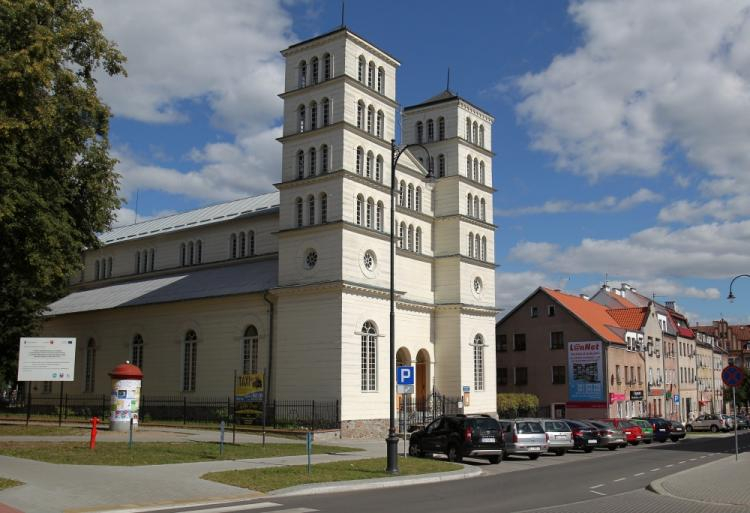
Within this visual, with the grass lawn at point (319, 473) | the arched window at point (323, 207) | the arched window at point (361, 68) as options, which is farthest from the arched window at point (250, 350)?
the grass lawn at point (319, 473)

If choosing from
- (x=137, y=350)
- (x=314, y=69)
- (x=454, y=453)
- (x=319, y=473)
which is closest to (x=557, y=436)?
(x=454, y=453)

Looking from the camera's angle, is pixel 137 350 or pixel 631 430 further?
pixel 137 350

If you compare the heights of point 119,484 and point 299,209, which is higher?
point 299,209

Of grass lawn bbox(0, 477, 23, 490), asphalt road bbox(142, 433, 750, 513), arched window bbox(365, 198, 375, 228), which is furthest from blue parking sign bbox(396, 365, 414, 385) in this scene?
arched window bbox(365, 198, 375, 228)

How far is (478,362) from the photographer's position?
47.4 m

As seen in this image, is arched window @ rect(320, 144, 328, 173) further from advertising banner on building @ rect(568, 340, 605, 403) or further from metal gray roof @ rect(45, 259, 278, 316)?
advertising banner on building @ rect(568, 340, 605, 403)

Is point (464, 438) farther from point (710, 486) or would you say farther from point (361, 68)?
point (361, 68)

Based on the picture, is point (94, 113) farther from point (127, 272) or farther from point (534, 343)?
point (534, 343)

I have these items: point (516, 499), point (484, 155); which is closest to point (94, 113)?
point (516, 499)

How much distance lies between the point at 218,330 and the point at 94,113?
1801 centimetres

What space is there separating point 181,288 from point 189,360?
523 centimetres

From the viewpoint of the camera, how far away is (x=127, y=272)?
5881 centimetres

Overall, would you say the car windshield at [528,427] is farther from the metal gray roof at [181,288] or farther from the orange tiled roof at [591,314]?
the orange tiled roof at [591,314]

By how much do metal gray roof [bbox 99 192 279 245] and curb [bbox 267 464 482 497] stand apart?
3116 centimetres
